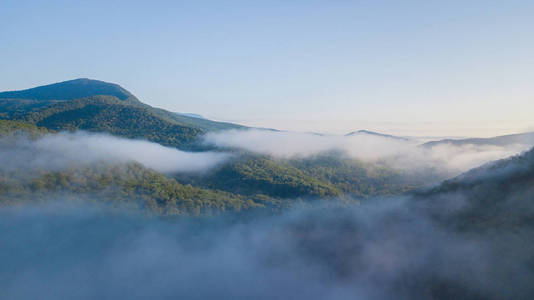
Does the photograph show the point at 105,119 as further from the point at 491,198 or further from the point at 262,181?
the point at 491,198

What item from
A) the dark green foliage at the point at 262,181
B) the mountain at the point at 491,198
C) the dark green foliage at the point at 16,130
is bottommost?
the dark green foliage at the point at 262,181

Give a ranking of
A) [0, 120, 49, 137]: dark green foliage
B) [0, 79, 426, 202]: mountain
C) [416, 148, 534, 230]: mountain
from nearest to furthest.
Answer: [416, 148, 534, 230]: mountain → [0, 120, 49, 137]: dark green foliage → [0, 79, 426, 202]: mountain

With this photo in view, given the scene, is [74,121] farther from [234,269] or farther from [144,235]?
[234,269]

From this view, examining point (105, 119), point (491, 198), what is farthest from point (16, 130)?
point (491, 198)

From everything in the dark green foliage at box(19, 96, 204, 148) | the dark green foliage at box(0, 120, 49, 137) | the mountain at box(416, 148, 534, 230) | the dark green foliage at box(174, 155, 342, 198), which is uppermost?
the dark green foliage at box(19, 96, 204, 148)

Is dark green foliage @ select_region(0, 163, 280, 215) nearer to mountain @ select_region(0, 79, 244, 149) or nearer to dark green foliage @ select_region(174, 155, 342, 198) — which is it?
dark green foliage @ select_region(174, 155, 342, 198)

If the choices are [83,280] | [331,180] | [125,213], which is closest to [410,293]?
[83,280]

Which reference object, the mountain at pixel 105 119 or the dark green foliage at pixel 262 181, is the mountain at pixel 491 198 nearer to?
the dark green foliage at pixel 262 181

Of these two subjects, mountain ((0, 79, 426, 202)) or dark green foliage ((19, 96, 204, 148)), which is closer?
mountain ((0, 79, 426, 202))

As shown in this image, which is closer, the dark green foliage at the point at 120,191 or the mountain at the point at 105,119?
the dark green foliage at the point at 120,191

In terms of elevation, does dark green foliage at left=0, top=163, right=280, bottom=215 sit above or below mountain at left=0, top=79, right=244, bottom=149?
below

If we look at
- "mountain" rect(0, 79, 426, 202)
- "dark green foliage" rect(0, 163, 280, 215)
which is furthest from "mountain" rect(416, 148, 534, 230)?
"mountain" rect(0, 79, 426, 202)

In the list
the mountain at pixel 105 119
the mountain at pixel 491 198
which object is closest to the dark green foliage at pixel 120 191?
the mountain at pixel 105 119

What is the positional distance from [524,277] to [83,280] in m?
78.8
